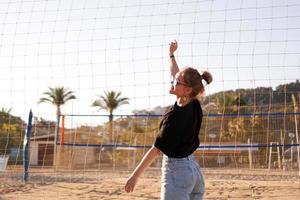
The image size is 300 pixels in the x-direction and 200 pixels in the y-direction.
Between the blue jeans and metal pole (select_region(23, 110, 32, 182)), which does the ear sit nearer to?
the blue jeans

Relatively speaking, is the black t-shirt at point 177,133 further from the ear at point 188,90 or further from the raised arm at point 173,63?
the raised arm at point 173,63

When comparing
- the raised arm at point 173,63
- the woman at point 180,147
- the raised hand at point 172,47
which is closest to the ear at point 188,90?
the woman at point 180,147

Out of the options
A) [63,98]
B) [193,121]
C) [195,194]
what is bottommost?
[195,194]

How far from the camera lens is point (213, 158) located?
1648cm

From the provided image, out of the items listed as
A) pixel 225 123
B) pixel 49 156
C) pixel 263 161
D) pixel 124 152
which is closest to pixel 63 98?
pixel 49 156

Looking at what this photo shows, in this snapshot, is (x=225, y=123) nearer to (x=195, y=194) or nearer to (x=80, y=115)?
(x=80, y=115)

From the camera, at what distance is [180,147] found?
8.41 feet

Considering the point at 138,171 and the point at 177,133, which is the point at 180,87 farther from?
the point at 138,171

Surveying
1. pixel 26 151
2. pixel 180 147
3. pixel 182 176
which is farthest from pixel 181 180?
pixel 26 151

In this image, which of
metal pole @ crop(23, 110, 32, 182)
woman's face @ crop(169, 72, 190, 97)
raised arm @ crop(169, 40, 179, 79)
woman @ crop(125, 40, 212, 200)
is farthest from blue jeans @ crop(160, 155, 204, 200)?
metal pole @ crop(23, 110, 32, 182)

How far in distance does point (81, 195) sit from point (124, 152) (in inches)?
425

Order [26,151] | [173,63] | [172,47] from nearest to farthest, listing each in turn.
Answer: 1. [173,63]
2. [172,47]
3. [26,151]

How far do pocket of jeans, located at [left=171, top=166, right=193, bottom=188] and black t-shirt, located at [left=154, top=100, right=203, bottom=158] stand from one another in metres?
0.08

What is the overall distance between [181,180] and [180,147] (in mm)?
183
